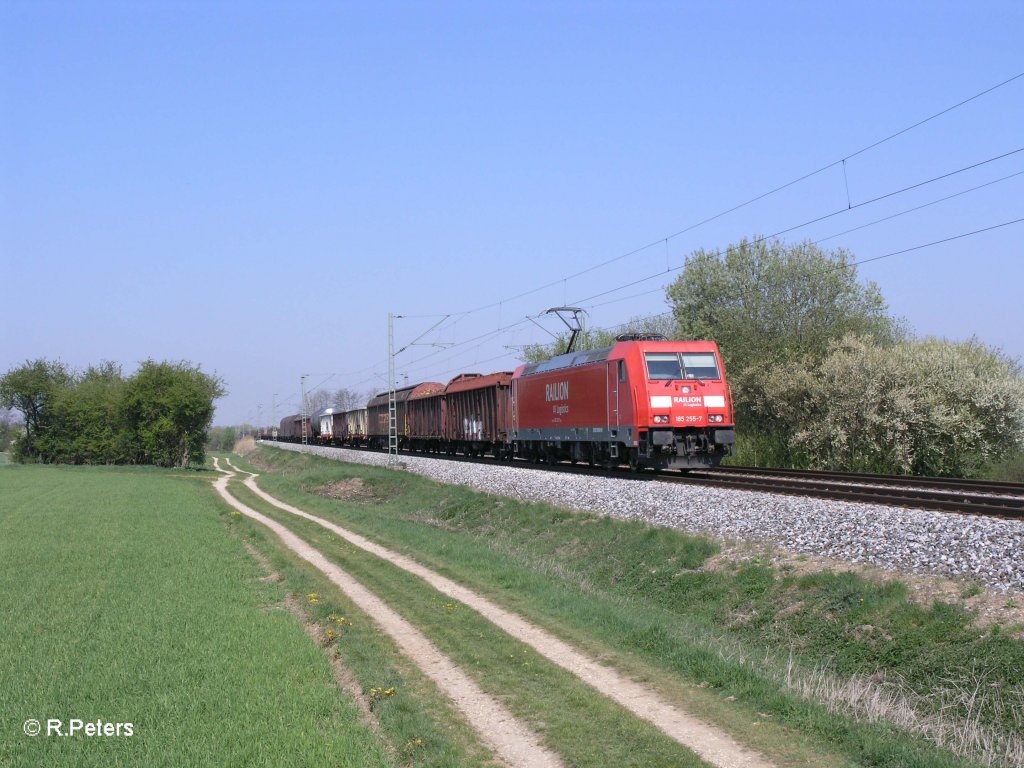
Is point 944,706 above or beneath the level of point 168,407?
beneath

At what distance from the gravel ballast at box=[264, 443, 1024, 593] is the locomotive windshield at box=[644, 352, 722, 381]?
137 inches

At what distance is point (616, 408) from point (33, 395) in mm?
61224

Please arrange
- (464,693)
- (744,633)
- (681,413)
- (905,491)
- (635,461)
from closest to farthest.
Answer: (464,693) < (744,633) < (905,491) < (681,413) < (635,461)

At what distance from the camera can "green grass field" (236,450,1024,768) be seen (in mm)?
7852

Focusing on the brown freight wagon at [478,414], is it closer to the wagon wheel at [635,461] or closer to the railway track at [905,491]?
the wagon wheel at [635,461]

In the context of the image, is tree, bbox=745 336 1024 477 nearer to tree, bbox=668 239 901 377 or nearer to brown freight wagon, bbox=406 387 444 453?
tree, bbox=668 239 901 377

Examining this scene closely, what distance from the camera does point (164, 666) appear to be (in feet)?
29.2

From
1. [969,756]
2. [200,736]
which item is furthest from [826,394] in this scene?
[200,736]

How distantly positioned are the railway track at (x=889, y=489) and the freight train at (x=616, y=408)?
95 centimetres

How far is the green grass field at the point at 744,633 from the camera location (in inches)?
309

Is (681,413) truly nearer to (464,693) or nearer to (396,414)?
(464,693)

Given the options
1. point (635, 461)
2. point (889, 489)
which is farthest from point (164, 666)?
point (635, 461)

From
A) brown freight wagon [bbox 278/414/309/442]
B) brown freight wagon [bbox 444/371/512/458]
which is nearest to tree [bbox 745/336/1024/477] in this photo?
brown freight wagon [bbox 444/371/512/458]

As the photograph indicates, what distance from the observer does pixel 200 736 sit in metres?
6.93
